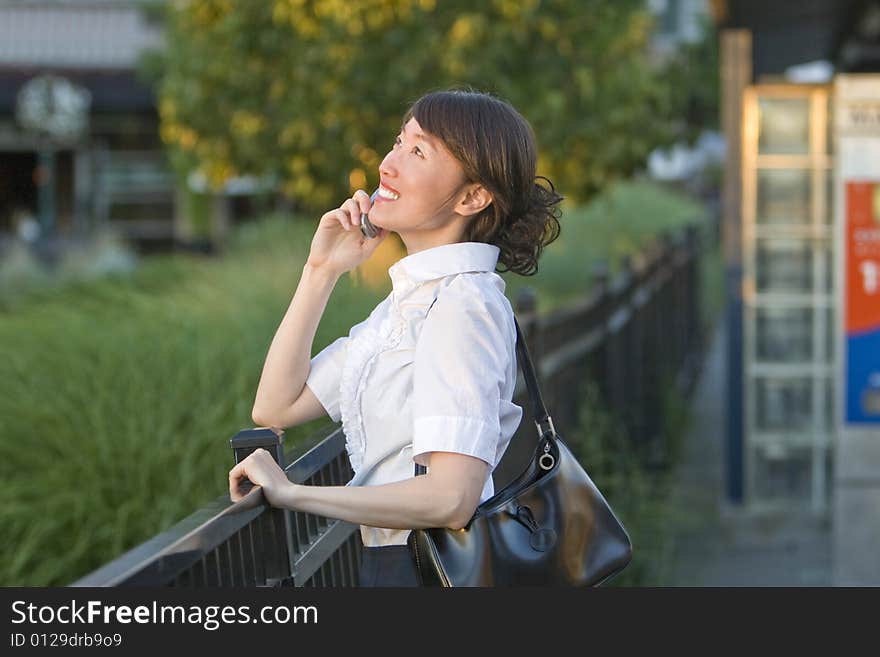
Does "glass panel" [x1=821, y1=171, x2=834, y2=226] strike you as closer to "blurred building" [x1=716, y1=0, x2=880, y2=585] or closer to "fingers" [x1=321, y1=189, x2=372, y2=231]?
"blurred building" [x1=716, y1=0, x2=880, y2=585]

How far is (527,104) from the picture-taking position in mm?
10672

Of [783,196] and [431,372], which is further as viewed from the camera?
[783,196]

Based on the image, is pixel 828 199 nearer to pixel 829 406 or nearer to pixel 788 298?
pixel 788 298

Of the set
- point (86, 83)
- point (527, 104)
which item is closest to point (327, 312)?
point (527, 104)

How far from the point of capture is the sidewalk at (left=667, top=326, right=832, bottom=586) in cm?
645

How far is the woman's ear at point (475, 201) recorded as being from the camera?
7.98 feet

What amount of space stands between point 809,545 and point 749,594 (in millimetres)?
5116

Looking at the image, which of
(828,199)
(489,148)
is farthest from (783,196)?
(489,148)

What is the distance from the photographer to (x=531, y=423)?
386 centimetres

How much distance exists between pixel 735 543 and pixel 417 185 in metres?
4.98

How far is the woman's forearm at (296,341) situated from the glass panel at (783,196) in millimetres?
4961

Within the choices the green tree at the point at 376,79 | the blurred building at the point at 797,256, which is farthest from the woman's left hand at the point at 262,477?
the green tree at the point at 376,79

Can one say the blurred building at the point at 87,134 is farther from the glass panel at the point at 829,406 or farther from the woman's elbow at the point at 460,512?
the woman's elbow at the point at 460,512

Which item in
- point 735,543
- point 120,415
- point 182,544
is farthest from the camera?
point 735,543
